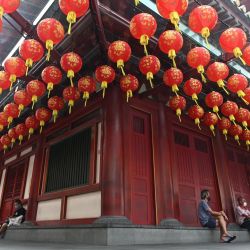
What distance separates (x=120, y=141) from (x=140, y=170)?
3.40 ft

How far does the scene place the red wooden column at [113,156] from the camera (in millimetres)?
6004

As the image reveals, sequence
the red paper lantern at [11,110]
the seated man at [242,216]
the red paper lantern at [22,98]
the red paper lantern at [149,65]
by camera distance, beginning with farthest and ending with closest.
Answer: the seated man at [242,216] → the red paper lantern at [11,110] → the red paper lantern at [22,98] → the red paper lantern at [149,65]

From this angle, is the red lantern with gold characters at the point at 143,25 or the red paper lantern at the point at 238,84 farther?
the red paper lantern at the point at 238,84

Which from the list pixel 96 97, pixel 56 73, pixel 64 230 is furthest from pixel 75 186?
pixel 56 73

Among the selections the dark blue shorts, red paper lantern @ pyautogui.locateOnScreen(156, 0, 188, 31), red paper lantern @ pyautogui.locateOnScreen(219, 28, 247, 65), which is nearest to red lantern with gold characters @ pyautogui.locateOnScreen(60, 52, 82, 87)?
red paper lantern @ pyautogui.locateOnScreen(156, 0, 188, 31)

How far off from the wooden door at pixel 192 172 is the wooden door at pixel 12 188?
6.05 metres

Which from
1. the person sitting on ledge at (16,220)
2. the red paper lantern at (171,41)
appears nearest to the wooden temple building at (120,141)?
the person sitting on ledge at (16,220)

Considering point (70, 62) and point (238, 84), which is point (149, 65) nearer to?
point (70, 62)

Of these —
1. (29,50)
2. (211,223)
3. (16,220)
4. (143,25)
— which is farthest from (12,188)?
(143,25)

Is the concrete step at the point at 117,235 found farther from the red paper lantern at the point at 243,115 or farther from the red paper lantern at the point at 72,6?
the red paper lantern at the point at 72,6

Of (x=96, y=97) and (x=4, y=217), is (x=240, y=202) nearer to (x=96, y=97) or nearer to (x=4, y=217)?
(x=96, y=97)

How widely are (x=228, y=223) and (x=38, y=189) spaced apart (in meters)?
6.35

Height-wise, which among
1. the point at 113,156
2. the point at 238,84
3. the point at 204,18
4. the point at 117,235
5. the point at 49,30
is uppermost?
the point at 204,18

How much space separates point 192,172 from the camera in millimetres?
8352
